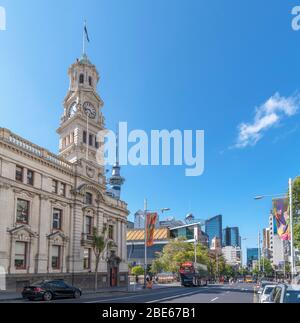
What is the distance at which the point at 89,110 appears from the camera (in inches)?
2266

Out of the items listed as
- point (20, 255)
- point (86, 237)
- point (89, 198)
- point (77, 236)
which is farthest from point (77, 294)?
point (89, 198)

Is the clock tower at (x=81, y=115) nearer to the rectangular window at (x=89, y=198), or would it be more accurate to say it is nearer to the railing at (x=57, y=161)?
the rectangular window at (x=89, y=198)

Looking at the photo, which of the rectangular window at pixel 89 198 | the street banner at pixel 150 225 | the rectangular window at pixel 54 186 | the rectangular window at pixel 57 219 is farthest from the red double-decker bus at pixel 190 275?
the rectangular window at pixel 54 186

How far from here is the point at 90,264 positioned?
47719 mm

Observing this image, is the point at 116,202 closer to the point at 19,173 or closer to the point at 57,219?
the point at 57,219

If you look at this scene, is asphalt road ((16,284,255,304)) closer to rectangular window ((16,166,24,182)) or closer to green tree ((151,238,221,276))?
rectangular window ((16,166,24,182))

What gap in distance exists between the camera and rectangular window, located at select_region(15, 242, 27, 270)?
36125 millimetres

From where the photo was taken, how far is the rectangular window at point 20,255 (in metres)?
36.1

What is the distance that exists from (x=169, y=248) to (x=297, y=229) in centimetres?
5838

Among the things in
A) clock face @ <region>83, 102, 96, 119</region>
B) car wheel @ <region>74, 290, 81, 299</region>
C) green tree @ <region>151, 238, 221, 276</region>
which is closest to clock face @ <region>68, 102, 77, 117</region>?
clock face @ <region>83, 102, 96, 119</region>

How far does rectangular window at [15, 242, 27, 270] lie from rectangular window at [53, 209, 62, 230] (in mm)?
5414
